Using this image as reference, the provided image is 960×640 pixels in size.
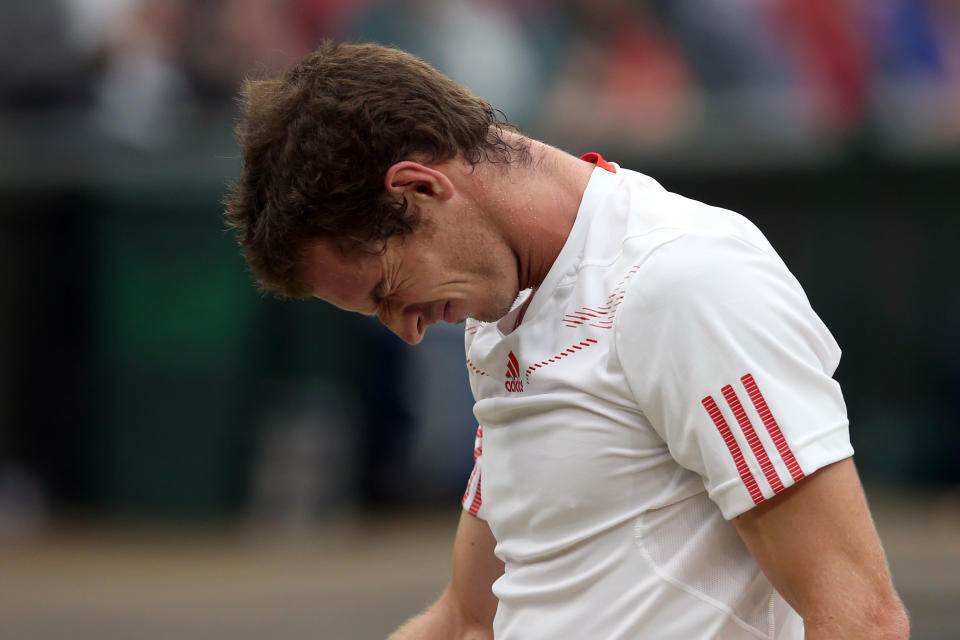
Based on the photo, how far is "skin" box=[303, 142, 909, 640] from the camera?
72.0 inches

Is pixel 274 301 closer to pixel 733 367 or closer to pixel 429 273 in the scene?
pixel 429 273

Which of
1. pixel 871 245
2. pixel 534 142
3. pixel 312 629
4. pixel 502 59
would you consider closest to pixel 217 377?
pixel 312 629

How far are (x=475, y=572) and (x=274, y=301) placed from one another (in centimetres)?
577

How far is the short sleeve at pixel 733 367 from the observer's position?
1.82 m

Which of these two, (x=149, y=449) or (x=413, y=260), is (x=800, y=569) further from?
(x=149, y=449)

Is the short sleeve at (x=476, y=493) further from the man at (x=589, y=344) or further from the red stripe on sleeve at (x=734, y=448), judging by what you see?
the red stripe on sleeve at (x=734, y=448)

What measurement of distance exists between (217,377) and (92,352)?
2.76 ft

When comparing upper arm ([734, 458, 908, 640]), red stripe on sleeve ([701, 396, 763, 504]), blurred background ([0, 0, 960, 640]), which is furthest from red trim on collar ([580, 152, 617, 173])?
blurred background ([0, 0, 960, 640])

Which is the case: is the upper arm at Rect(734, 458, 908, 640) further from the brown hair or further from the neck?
the brown hair

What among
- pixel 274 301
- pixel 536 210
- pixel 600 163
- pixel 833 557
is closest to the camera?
pixel 833 557

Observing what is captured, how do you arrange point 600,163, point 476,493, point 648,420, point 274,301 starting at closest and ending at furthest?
point 648,420 → point 600,163 → point 476,493 → point 274,301

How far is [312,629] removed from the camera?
6773mm

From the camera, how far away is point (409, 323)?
7.34 ft

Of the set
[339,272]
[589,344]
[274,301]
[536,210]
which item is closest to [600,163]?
[536,210]
